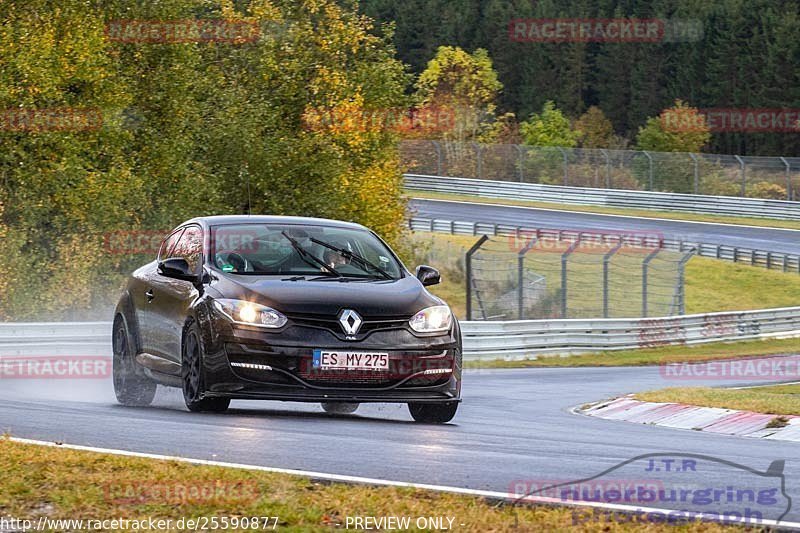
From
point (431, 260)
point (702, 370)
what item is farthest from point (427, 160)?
point (702, 370)

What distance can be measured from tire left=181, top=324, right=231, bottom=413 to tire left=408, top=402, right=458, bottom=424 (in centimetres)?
164

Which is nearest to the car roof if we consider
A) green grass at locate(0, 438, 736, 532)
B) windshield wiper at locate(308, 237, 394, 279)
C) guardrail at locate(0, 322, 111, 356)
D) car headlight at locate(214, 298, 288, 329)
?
windshield wiper at locate(308, 237, 394, 279)

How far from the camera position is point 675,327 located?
3231 cm

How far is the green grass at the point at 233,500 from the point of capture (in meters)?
6.39

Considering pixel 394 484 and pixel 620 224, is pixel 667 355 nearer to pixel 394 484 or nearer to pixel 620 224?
pixel 394 484

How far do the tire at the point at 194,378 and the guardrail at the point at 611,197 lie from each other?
4919 centimetres

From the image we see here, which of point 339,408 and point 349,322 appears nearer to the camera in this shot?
point 349,322

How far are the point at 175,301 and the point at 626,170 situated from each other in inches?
2153

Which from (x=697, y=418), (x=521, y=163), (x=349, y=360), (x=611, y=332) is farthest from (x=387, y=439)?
(x=521, y=163)

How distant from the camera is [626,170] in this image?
64562 millimetres

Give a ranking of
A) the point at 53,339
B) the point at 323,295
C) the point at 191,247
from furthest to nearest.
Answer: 1. the point at 53,339
2. the point at 191,247
3. the point at 323,295
